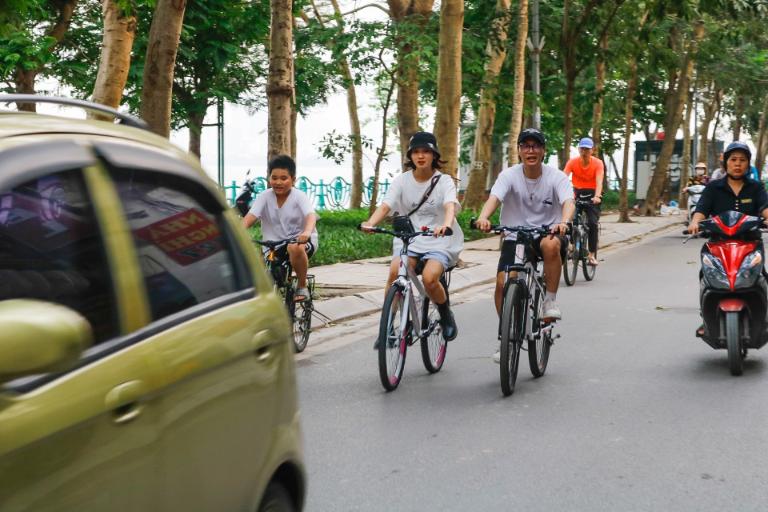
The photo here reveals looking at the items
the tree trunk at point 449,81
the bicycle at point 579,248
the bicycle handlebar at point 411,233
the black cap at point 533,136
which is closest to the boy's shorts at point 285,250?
the bicycle handlebar at point 411,233

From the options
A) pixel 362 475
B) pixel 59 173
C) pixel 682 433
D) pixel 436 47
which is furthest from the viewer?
pixel 436 47

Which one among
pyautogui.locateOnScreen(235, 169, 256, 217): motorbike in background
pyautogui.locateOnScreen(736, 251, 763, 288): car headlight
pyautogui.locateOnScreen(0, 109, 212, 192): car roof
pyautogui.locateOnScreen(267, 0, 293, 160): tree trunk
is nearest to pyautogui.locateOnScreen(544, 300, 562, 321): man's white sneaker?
pyautogui.locateOnScreen(736, 251, 763, 288): car headlight

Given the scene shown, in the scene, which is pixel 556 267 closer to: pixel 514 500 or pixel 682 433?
pixel 682 433

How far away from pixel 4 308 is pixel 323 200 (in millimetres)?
42454

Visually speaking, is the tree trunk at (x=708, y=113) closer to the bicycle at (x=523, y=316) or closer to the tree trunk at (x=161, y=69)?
the tree trunk at (x=161, y=69)

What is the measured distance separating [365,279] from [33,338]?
14181 mm

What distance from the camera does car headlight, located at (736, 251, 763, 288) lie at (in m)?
8.78

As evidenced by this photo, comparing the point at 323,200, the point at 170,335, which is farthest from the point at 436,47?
the point at 170,335

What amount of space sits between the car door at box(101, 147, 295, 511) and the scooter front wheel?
5.42m

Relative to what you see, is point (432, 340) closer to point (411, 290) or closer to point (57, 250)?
point (411, 290)

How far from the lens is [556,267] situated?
8.93 m

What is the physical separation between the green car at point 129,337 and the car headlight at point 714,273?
18.1 feet

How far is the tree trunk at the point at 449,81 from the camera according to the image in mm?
20641

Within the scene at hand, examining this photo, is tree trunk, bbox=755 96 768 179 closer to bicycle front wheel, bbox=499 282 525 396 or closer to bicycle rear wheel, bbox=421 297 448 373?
bicycle rear wheel, bbox=421 297 448 373
